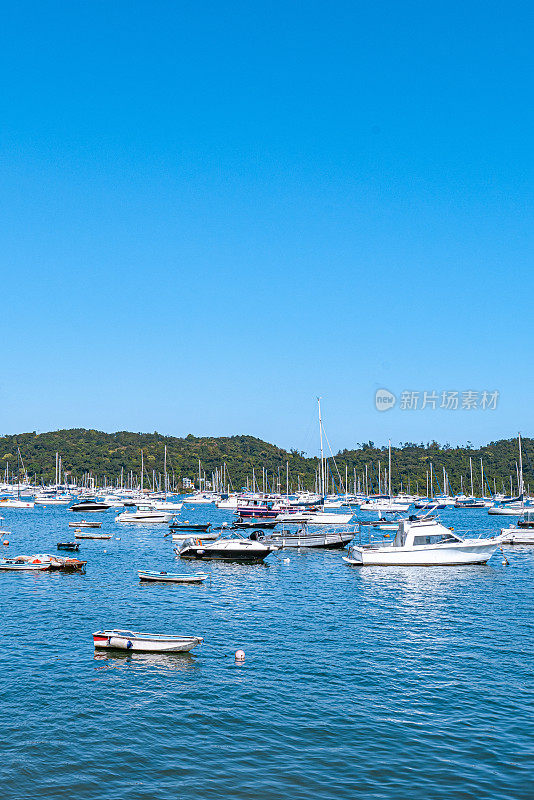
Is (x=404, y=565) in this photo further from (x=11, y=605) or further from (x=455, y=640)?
(x=11, y=605)

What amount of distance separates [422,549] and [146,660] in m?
36.3

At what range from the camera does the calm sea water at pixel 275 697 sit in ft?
66.6

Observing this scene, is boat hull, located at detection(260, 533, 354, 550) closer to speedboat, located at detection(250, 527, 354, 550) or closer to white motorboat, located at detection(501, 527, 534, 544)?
speedboat, located at detection(250, 527, 354, 550)

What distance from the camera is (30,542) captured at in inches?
3652

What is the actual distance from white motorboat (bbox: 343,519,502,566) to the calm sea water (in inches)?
394

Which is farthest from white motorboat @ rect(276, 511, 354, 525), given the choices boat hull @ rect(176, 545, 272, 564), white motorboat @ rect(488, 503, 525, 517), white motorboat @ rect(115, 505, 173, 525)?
white motorboat @ rect(488, 503, 525, 517)

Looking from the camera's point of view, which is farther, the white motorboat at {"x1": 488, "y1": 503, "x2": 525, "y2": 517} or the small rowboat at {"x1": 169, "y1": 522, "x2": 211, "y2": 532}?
the white motorboat at {"x1": 488, "y1": 503, "x2": 525, "y2": 517}

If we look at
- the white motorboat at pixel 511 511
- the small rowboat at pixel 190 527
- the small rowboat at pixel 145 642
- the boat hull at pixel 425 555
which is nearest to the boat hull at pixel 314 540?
the boat hull at pixel 425 555

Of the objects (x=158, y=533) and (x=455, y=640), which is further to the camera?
(x=158, y=533)

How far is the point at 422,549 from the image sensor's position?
6212 centimetres

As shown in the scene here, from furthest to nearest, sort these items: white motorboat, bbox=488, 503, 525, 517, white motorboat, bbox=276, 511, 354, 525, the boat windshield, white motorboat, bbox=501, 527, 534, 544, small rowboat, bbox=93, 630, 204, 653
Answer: white motorboat, bbox=488, 503, 525, 517 < white motorboat, bbox=276, 511, 354, 525 < white motorboat, bbox=501, 527, 534, 544 < the boat windshield < small rowboat, bbox=93, 630, 204, 653

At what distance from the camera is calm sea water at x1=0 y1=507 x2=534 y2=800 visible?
66.6ft

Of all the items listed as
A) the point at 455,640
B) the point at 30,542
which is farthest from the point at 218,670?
the point at 30,542

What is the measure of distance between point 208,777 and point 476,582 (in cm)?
4287
